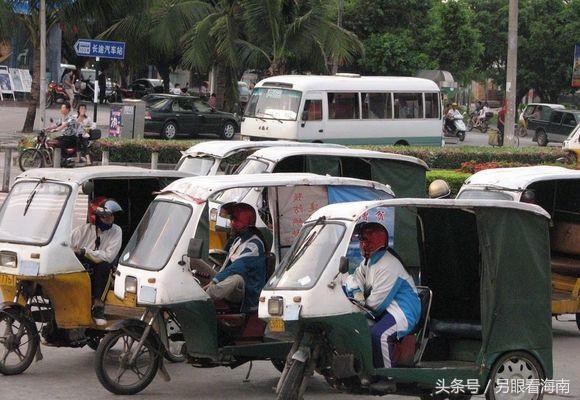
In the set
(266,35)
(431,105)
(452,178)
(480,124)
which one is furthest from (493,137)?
(452,178)

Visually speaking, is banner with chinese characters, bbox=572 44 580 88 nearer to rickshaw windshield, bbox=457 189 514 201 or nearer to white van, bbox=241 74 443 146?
white van, bbox=241 74 443 146

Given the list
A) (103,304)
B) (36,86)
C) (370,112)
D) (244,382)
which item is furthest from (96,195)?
(36,86)

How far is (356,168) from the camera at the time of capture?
15453 millimetres

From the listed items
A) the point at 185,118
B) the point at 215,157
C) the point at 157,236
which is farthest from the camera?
the point at 185,118

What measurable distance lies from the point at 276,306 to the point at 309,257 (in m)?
0.42

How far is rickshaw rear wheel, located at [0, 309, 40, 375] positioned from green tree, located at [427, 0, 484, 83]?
43527 mm

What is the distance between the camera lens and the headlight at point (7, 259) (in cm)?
990

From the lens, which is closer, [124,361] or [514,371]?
[514,371]

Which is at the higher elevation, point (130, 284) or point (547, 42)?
point (547, 42)

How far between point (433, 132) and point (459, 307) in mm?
24860

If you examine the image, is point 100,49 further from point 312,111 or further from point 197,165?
point 197,165

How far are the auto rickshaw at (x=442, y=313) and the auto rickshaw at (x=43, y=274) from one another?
1890 mm

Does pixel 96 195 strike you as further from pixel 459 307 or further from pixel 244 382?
pixel 459 307

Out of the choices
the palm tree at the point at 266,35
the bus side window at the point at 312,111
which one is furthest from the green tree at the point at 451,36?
the bus side window at the point at 312,111
